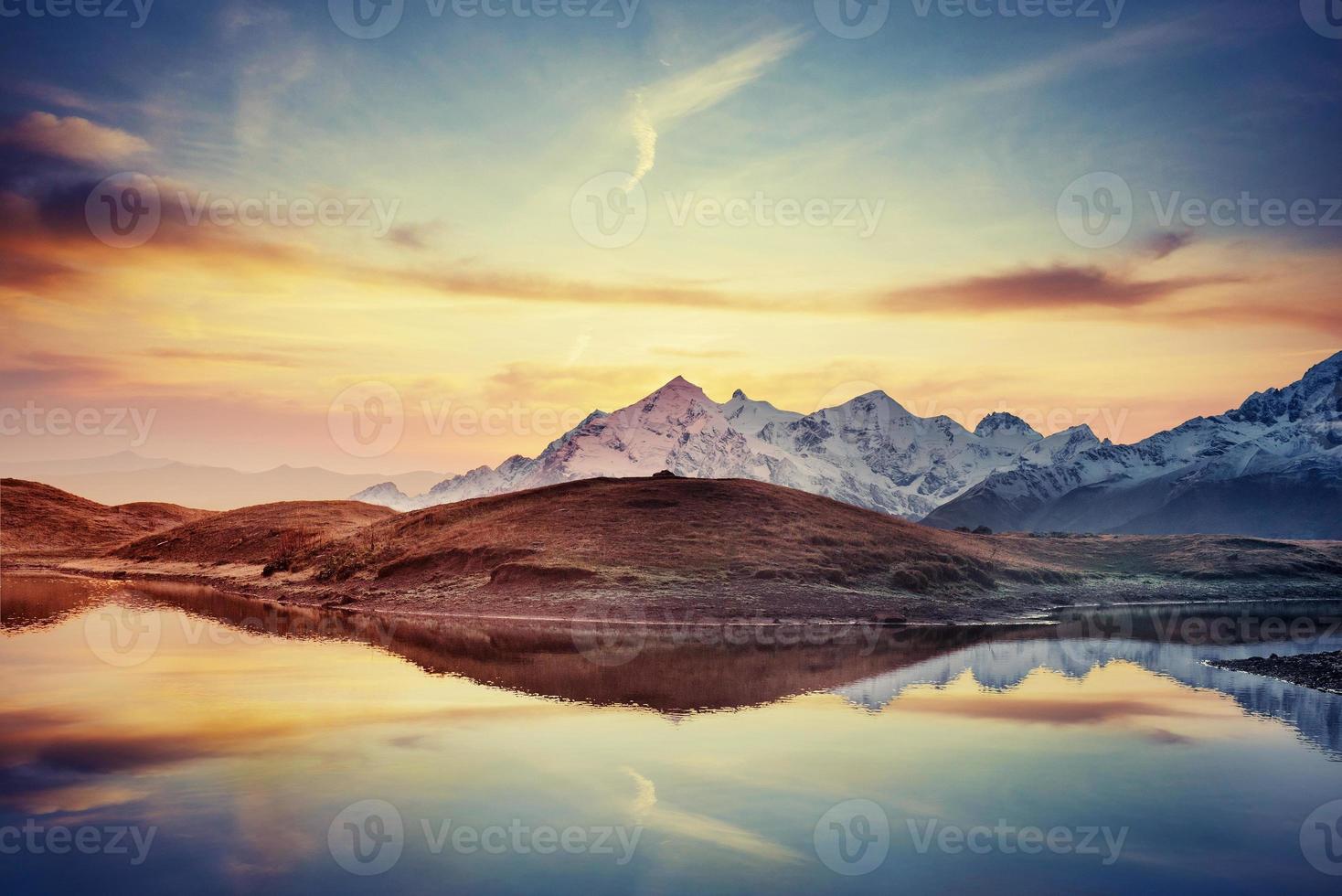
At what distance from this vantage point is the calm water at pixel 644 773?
22406mm

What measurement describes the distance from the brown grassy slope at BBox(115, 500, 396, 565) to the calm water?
86.9 meters

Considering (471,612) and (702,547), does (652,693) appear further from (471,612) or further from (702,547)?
(702,547)

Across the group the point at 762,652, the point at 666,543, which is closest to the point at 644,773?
the point at 762,652

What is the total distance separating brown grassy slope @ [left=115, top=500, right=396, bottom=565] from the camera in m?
144

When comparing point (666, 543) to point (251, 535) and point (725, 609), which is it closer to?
point (725, 609)

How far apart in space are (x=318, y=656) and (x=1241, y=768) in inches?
1841

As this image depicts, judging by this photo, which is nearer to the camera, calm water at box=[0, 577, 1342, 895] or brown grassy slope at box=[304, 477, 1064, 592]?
calm water at box=[0, 577, 1342, 895]

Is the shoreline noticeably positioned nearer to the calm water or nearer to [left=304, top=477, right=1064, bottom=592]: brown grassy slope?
[left=304, top=477, right=1064, bottom=592]: brown grassy slope

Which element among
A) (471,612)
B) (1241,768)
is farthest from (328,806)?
(471,612)

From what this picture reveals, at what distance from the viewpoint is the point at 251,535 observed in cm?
15600

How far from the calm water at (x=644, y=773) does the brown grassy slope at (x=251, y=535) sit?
86941mm

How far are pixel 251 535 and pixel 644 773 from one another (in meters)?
143

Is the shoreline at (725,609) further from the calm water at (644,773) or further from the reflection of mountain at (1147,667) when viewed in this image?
the calm water at (644,773)

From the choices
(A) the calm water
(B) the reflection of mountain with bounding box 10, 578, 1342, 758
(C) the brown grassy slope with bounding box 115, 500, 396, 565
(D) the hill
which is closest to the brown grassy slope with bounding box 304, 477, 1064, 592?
(D) the hill
